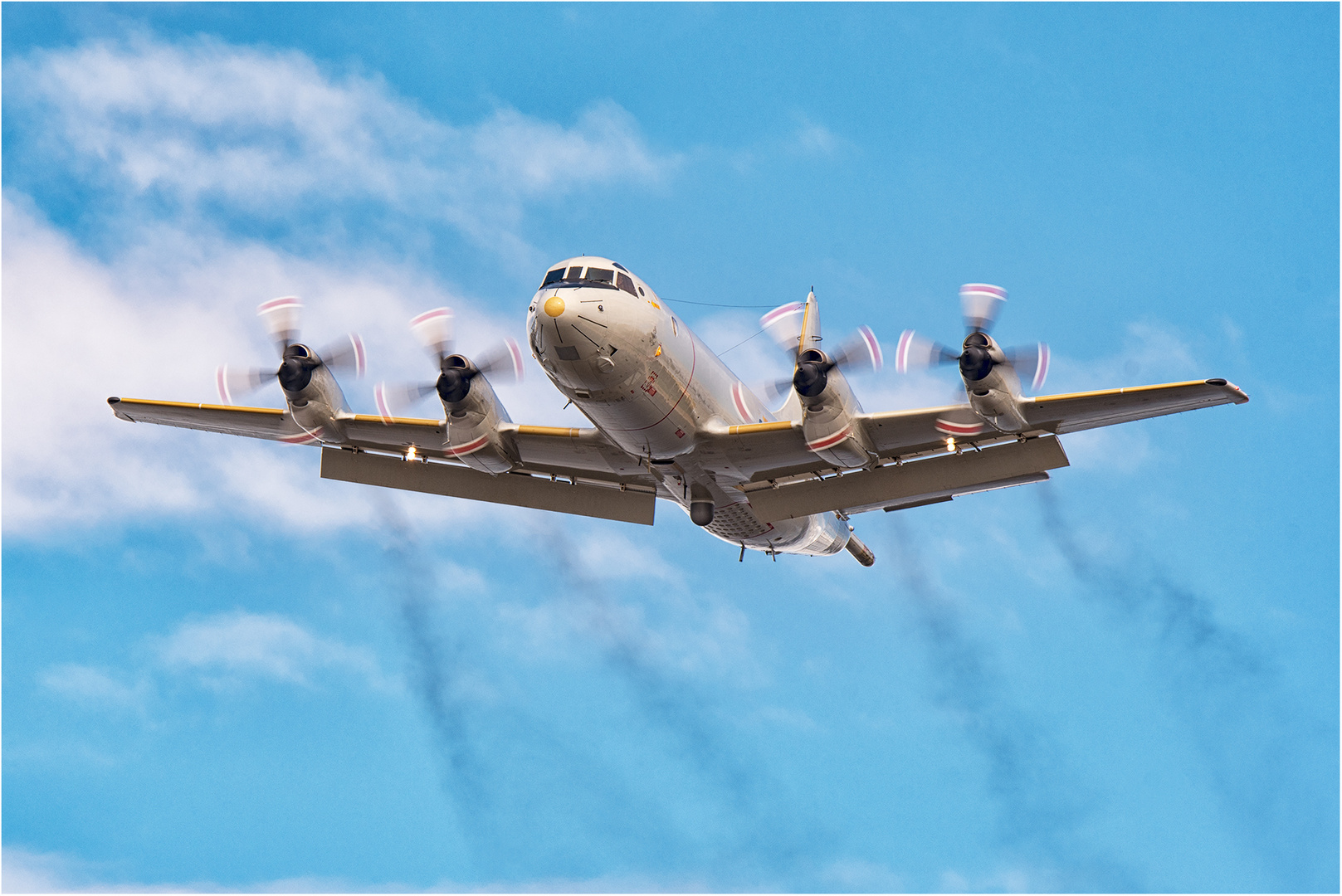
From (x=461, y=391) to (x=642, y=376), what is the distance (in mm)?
4615

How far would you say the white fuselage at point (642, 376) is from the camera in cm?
2272

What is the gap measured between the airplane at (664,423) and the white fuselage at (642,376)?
38mm

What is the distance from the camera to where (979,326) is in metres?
23.4

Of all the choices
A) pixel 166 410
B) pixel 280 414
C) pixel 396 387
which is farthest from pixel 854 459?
pixel 166 410

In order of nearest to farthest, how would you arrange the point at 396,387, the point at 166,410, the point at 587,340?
the point at 587,340, the point at 396,387, the point at 166,410

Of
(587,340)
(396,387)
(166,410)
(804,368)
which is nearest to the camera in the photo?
(587,340)

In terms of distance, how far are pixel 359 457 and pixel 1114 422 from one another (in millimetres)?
16854

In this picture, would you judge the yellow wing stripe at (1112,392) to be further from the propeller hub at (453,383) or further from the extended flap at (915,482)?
the propeller hub at (453,383)

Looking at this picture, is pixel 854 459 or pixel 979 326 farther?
pixel 854 459

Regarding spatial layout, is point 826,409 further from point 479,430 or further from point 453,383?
point 453,383

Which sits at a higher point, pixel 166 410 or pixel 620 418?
pixel 166 410

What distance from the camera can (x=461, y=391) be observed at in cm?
2605

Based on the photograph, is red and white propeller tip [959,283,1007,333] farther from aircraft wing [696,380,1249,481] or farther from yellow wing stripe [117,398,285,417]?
yellow wing stripe [117,398,285,417]

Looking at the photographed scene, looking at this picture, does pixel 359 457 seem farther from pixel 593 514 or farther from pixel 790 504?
pixel 790 504
